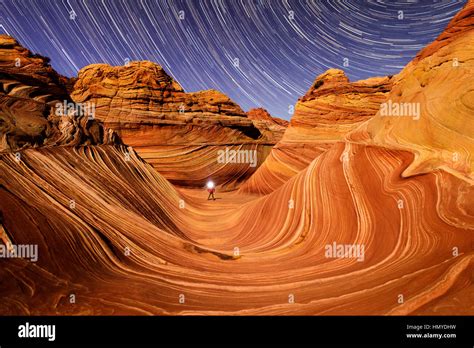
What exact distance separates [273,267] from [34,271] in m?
3.50

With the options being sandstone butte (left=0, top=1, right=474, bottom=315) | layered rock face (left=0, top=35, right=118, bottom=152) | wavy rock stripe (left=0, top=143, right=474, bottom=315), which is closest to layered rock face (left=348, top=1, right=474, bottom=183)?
sandstone butte (left=0, top=1, right=474, bottom=315)

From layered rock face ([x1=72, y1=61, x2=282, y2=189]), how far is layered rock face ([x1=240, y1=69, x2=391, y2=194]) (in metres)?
5.41

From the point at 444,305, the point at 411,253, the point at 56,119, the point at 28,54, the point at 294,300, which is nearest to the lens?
the point at 444,305

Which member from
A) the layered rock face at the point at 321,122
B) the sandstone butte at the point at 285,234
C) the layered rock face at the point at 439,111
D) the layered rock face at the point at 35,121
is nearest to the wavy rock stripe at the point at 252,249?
the sandstone butte at the point at 285,234

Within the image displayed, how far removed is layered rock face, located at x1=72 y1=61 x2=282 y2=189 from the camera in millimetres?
21625

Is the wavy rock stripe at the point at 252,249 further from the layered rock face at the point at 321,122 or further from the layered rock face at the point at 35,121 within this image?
the layered rock face at the point at 321,122

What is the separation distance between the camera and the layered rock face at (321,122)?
52.7 feet

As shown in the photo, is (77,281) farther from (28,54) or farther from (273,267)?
(28,54)

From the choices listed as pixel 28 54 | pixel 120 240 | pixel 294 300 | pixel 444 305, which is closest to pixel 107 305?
pixel 120 240

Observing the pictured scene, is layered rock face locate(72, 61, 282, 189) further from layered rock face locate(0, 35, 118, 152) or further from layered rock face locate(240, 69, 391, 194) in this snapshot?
layered rock face locate(0, 35, 118, 152)

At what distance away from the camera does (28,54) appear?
436 inches

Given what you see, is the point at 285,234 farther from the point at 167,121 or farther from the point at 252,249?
the point at 167,121

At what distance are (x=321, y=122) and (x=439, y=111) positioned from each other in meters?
11.4

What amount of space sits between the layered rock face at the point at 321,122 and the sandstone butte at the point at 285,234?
771 centimetres
